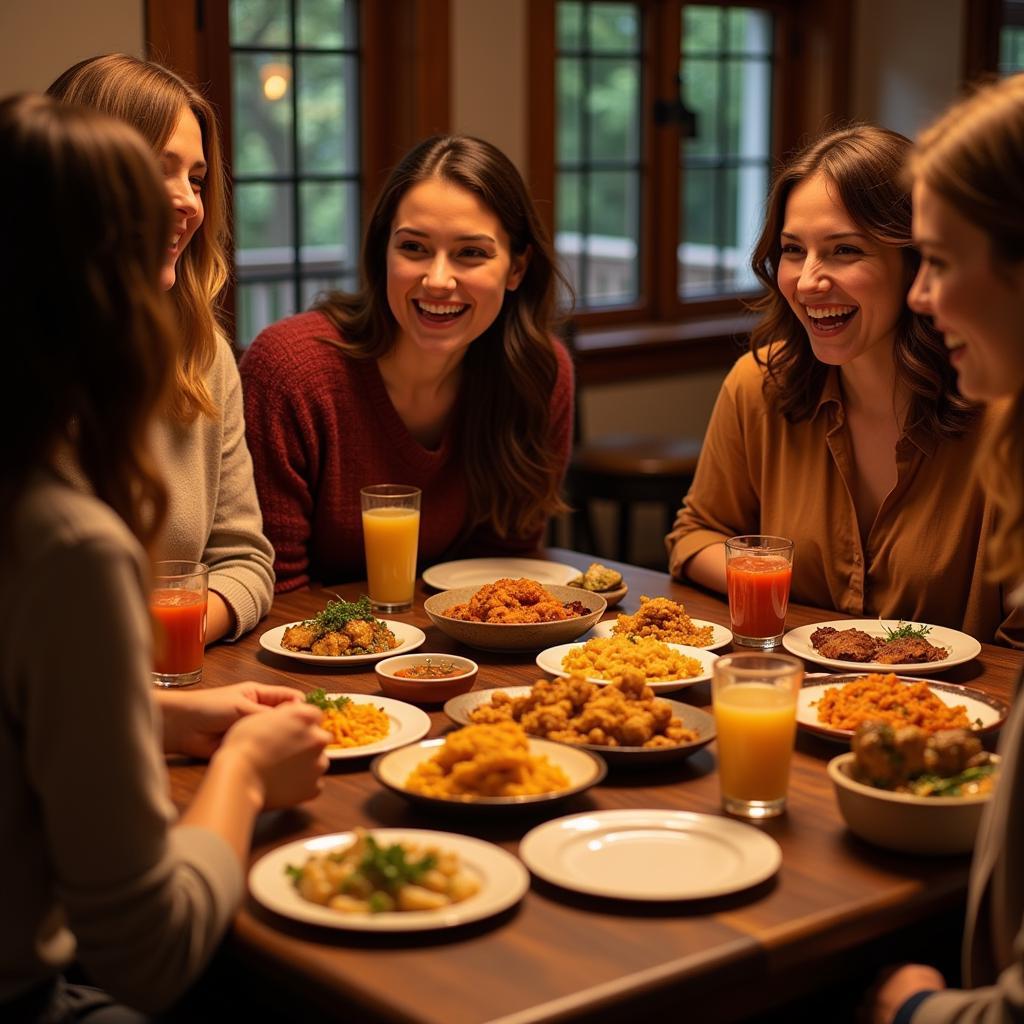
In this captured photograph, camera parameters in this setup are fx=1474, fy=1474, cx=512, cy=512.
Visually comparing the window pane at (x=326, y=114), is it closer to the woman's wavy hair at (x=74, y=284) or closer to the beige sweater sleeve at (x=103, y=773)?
the woman's wavy hair at (x=74, y=284)

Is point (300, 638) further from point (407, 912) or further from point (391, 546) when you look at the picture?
point (407, 912)

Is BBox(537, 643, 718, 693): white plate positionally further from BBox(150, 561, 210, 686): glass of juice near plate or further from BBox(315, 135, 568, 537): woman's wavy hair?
BBox(315, 135, 568, 537): woman's wavy hair

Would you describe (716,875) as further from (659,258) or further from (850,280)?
(659,258)

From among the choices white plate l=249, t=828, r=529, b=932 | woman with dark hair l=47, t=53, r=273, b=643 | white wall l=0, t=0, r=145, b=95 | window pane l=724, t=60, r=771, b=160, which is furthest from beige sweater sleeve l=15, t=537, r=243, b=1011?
window pane l=724, t=60, r=771, b=160

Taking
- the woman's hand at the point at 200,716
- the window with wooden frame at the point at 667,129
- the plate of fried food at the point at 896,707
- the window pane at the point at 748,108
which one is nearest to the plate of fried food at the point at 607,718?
the plate of fried food at the point at 896,707

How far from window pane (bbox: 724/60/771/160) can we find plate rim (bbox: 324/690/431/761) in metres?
4.67

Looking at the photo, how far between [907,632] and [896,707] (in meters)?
0.44

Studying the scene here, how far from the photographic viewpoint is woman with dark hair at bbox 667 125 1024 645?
94.4 inches

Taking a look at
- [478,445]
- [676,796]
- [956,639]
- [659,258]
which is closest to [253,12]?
[659,258]

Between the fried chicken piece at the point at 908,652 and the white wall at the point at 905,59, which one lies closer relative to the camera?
the fried chicken piece at the point at 908,652

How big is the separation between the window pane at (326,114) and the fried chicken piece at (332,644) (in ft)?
10.1

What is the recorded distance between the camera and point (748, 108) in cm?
612

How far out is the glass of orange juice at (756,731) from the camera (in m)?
1.54

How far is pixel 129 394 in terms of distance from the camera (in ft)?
4.08
